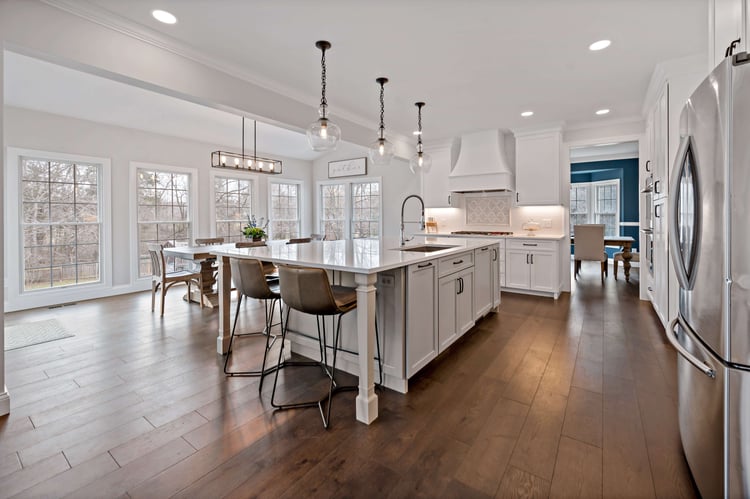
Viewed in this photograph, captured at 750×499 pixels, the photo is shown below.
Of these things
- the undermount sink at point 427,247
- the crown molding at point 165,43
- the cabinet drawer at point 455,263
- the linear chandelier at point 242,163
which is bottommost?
the cabinet drawer at point 455,263

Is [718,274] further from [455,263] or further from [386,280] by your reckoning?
[455,263]

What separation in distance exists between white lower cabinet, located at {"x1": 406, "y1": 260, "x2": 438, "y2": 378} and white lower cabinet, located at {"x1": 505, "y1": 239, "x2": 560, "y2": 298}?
10.5 feet

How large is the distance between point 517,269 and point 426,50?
3.55 meters

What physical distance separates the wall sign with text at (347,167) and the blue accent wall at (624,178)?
5658 millimetres

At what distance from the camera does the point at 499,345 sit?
3086 millimetres

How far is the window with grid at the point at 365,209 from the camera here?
756cm

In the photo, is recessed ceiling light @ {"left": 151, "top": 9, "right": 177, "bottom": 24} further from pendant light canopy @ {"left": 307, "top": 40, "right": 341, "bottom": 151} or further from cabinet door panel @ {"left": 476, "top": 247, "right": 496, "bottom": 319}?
cabinet door panel @ {"left": 476, "top": 247, "right": 496, "bottom": 319}

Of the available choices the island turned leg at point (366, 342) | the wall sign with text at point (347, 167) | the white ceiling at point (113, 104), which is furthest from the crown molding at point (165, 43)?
the wall sign with text at point (347, 167)

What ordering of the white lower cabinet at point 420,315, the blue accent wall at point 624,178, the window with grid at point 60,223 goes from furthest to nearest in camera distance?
1. the blue accent wall at point 624,178
2. the window with grid at point 60,223
3. the white lower cabinet at point 420,315

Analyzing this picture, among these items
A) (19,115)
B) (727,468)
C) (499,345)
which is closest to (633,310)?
(499,345)

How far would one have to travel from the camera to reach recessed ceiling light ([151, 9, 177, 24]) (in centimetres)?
240

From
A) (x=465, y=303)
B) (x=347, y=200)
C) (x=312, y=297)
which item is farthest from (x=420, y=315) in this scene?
(x=347, y=200)

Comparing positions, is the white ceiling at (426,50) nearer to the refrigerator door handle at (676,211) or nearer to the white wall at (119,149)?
the white wall at (119,149)

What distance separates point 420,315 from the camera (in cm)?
234
